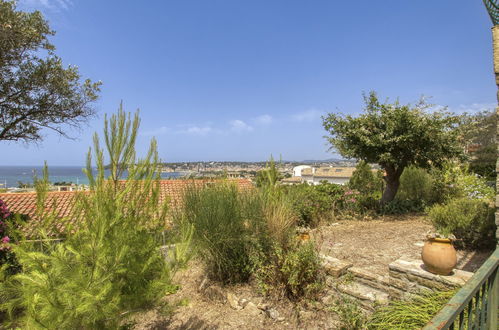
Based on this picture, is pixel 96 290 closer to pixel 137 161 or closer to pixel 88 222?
pixel 88 222

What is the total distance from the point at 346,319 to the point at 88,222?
2.66m

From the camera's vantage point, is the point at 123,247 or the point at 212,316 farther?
the point at 212,316

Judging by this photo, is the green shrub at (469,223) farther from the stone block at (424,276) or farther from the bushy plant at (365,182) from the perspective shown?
the bushy plant at (365,182)

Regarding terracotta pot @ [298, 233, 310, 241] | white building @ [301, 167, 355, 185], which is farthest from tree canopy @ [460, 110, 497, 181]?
white building @ [301, 167, 355, 185]

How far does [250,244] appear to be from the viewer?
405 centimetres

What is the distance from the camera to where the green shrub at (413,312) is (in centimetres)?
231

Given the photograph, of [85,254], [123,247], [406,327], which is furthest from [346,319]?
[85,254]

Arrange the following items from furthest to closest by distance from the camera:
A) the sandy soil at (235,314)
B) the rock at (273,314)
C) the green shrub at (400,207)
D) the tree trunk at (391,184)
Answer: the tree trunk at (391,184) → the green shrub at (400,207) → the rock at (273,314) → the sandy soil at (235,314)

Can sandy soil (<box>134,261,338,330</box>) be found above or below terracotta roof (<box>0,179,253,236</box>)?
below

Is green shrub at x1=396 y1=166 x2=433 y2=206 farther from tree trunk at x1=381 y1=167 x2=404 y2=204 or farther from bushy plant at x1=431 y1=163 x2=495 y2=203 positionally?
tree trunk at x1=381 y1=167 x2=404 y2=204

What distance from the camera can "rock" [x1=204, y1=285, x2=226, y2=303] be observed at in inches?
151

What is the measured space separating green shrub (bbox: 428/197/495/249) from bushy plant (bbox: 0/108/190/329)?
432 centimetres

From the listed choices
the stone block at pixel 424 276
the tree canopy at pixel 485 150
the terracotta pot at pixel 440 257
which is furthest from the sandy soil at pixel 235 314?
the tree canopy at pixel 485 150

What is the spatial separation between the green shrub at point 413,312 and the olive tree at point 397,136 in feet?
17.6
